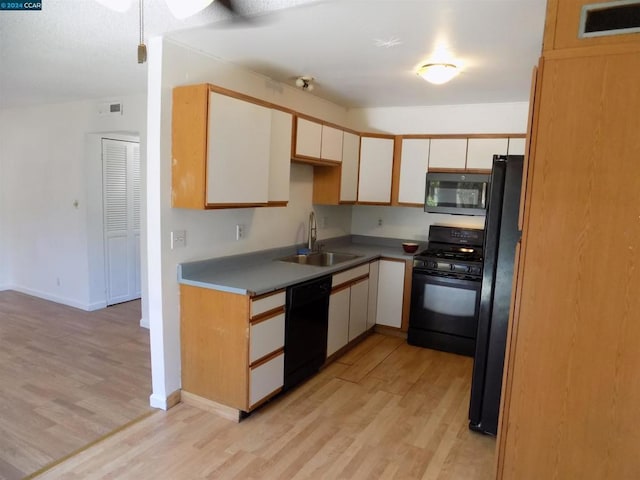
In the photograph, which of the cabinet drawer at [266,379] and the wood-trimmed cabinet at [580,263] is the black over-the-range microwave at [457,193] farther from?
the wood-trimmed cabinet at [580,263]

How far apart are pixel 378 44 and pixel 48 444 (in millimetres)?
3087

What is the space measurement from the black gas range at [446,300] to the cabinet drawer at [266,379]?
171cm

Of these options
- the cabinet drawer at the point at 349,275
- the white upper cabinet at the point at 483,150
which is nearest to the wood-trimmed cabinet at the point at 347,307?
the cabinet drawer at the point at 349,275

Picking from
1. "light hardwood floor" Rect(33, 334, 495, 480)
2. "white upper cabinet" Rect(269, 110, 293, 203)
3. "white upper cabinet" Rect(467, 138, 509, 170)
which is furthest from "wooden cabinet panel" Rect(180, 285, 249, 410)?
"white upper cabinet" Rect(467, 138, 509, 170)

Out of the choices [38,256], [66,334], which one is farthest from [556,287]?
[38,256]

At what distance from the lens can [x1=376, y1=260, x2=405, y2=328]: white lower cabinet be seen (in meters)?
4.32

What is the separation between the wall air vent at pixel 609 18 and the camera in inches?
59.7

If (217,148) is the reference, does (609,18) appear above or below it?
above

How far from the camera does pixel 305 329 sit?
3.16 m

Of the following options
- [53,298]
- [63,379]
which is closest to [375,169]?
[63,379]

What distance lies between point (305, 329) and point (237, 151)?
54.1 inches

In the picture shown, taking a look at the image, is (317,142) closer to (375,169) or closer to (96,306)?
(375,169)

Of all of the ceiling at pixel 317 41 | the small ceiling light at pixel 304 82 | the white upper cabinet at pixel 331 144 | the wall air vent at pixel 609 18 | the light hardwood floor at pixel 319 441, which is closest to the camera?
the wall air vent at pixel 609 18

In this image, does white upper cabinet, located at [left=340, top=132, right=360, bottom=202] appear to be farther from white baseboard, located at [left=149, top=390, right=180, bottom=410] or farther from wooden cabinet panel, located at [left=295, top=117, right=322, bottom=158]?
white baseboard, located at [left=149, top=390, right=180, bottom=410]
